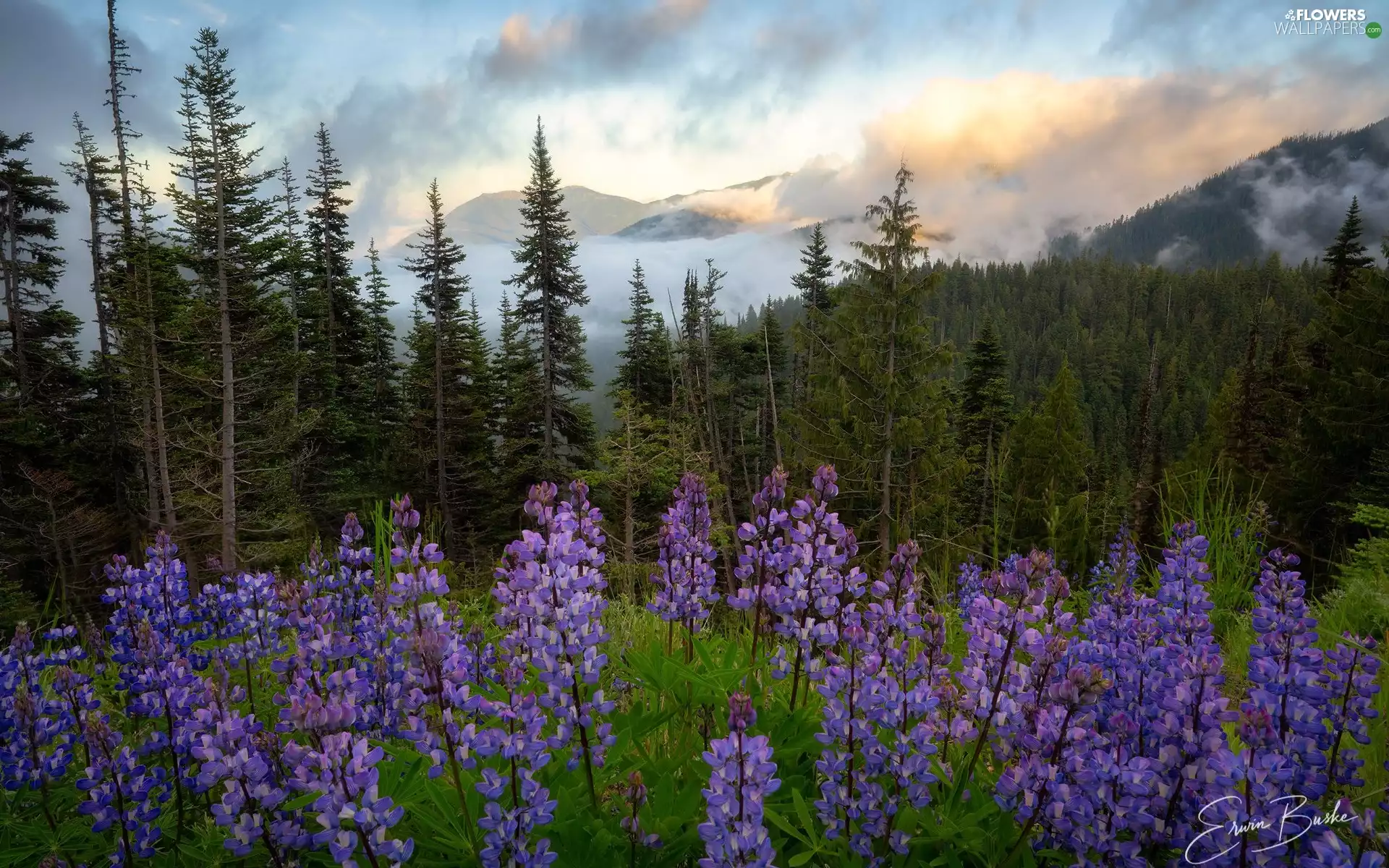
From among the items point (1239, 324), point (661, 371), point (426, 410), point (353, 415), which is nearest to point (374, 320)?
point (353, 415)

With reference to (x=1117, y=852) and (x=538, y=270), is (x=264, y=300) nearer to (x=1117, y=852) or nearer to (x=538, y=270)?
(x=538, y=270)

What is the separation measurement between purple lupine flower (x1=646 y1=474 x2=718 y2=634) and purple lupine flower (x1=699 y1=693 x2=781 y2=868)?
4.59 ft

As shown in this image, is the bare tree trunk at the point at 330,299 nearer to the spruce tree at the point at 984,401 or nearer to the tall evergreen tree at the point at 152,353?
the tall evergreen tree at the point at 152,353

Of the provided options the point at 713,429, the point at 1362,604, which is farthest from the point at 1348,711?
the point at 713,429

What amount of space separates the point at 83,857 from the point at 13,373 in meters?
35.9

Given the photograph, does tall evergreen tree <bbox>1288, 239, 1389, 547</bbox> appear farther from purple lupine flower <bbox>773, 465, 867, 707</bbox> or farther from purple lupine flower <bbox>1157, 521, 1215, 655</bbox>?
purple lupine flower <bbox>773, 465, 867, 707</bbox>

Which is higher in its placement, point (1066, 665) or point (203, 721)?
point (203, 721)

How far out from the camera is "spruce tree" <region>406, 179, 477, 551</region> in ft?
97.3

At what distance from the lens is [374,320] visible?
126 feet

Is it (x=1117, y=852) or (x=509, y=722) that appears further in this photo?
(x=509, y=722)
